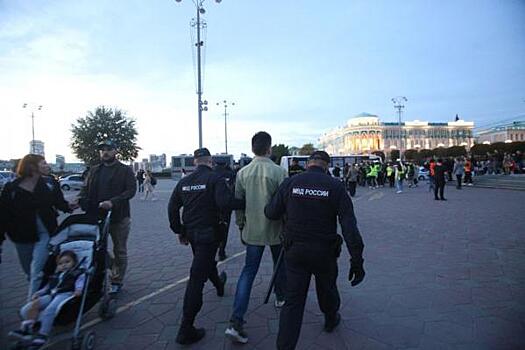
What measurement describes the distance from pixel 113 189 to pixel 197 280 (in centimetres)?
179

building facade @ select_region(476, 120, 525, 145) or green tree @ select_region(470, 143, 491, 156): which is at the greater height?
building facade @ select_region(476, 120, 525, 145)

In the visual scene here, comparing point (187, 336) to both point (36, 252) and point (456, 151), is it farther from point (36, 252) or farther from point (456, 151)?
point (456, 151)


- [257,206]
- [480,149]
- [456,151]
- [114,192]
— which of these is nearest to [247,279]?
[257,206]

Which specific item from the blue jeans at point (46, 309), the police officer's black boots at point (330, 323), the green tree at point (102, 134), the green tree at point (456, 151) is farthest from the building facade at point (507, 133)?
the blue jeans at point (46, 309)

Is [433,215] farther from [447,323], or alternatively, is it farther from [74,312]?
[74,312]

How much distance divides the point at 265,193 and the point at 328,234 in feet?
2.88

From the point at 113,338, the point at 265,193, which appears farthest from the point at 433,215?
the point at 113,338

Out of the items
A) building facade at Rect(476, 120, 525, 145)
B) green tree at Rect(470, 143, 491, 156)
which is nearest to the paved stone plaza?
green tree at Rect(470, 143, 491, 156)

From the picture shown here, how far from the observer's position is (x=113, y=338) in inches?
137

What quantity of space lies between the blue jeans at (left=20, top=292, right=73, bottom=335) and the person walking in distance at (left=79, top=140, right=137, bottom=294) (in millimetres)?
1313

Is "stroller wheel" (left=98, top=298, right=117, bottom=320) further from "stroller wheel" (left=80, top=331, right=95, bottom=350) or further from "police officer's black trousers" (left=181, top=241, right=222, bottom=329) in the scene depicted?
"police officer's black trousers" (left=181, top=241, right=222, bottom=329)

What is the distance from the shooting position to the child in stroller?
2.84 m

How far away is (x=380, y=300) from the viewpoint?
4.24 m

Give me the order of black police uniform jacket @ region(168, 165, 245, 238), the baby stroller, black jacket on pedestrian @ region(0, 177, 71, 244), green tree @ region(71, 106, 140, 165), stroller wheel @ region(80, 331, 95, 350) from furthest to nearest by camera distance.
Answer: green tree @ region(71, 106, 140, 165) → black jacket on pedestrian @ region(0, 177, 71, 244) → black police uniform jacket @ region(168, 165, 245, 238) → the baby stroller → stroller wheel @ region(80, 331, 95, 350)
